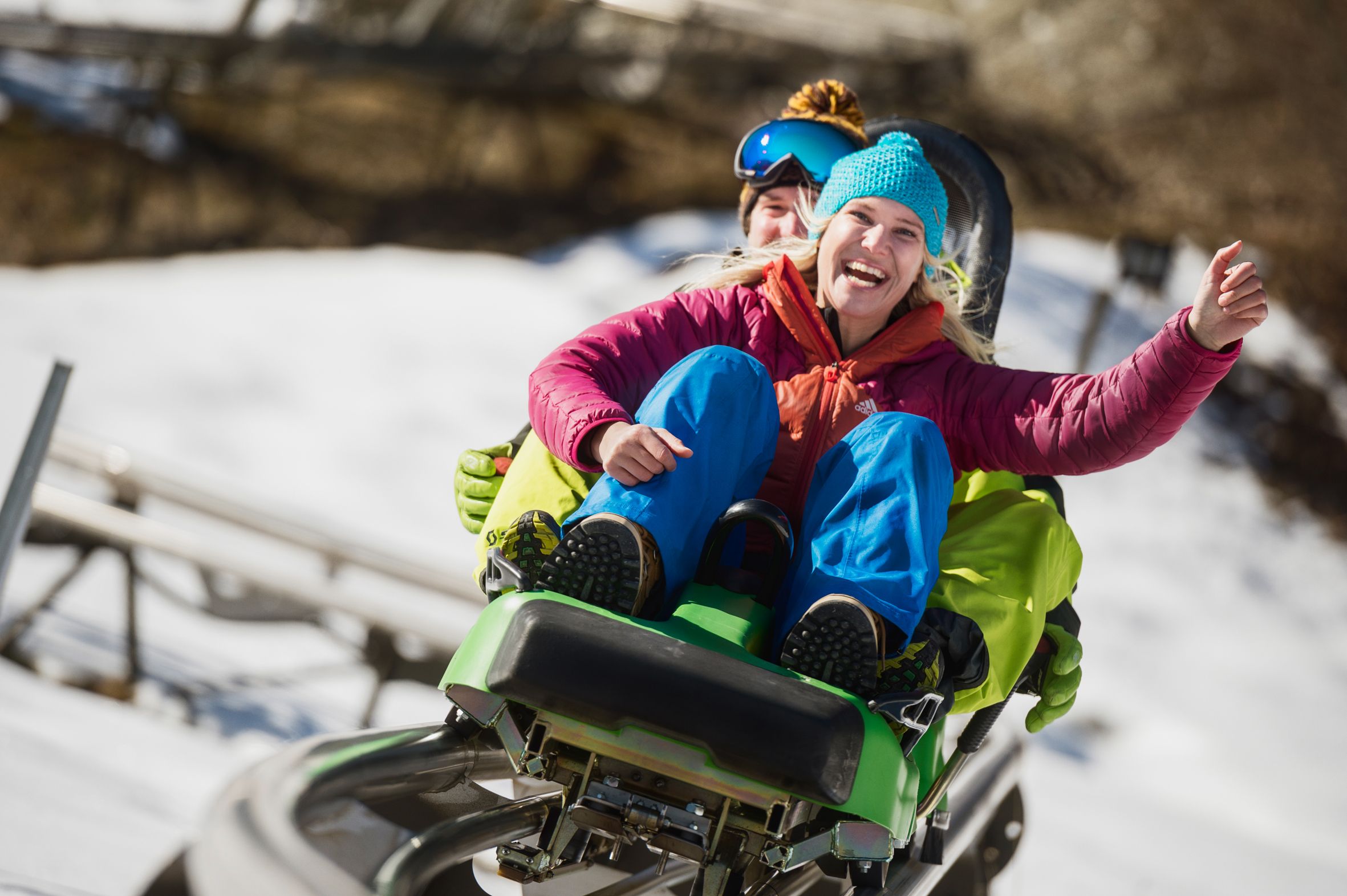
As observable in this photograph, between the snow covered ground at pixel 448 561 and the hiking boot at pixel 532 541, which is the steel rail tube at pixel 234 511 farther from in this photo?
the hiking boot at pixel 532 541

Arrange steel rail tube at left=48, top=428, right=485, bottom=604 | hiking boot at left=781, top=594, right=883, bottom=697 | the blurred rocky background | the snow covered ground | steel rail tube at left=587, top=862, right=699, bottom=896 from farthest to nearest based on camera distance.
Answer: the blurred rocky background → steel rail tube at left=48, top=428, right=485, bottom=604 → the snow covered ground → steel rail tube at left=587, top=862, right=699, bottom=896 → hiking boot at left=781, top=594, right=883, bottom=697

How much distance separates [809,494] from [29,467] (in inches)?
43.8

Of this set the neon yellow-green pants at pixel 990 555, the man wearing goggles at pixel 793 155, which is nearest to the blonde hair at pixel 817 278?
the man wearing goggles at pixel 793 155

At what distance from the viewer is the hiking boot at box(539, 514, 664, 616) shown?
1.20 meters

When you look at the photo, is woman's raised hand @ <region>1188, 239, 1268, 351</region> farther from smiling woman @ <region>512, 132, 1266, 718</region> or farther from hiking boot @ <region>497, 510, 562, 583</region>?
hiking boot @ <region>497, 510, 562, 583</region>

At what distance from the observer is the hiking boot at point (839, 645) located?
1180 mm

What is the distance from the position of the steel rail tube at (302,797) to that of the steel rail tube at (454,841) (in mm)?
56

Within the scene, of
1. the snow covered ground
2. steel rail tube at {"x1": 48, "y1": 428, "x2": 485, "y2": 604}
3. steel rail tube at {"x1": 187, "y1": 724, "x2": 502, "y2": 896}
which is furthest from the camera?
steel rail tube at {"x1": 48, "y1": 428, "x2": 485, "y2": 604}

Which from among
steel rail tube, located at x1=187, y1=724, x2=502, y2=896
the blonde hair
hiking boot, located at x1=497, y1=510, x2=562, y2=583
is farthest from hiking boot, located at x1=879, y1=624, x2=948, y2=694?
the blonde hair

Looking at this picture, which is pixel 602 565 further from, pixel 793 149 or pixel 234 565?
pixel 234 565

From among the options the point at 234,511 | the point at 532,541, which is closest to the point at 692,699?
the point at 532,541

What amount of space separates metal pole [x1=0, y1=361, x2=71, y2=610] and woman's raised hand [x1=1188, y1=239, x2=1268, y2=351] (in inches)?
59.0

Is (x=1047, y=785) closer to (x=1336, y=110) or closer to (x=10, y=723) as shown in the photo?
(x=10, y=723)

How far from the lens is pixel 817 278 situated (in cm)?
179
